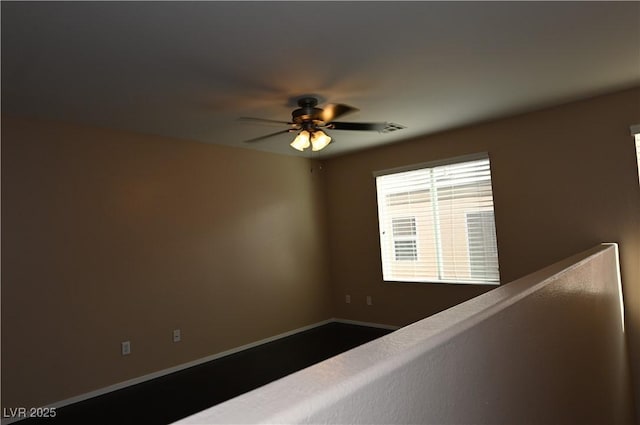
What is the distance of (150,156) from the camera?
3.71 m

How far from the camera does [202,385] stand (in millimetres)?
3285

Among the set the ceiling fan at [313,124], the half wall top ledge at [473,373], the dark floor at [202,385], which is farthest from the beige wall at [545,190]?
the ceiling fan at [313,124]

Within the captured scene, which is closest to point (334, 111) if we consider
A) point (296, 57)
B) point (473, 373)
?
point (296, 57)

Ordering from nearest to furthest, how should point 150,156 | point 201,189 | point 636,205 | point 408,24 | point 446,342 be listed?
1. point 446,342
2. point 408,24
3. point 636,205
4. point 150,156
5. point 201,189

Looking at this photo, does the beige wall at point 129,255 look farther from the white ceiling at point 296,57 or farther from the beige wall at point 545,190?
the beige wall at point 545,190

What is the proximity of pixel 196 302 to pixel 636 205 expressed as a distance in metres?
4.19

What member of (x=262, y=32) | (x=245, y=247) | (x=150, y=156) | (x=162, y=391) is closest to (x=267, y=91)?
(x=262, y=32)

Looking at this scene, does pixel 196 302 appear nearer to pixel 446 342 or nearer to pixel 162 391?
pixel 162 391

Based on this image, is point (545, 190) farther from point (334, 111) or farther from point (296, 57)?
point (296, 57)

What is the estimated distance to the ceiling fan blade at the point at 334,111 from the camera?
101 inches

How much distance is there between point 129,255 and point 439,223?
132 inches

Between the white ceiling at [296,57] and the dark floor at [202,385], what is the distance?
7.80ft

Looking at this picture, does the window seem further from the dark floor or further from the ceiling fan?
the ceiling fan

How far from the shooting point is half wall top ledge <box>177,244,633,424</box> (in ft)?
1.83
